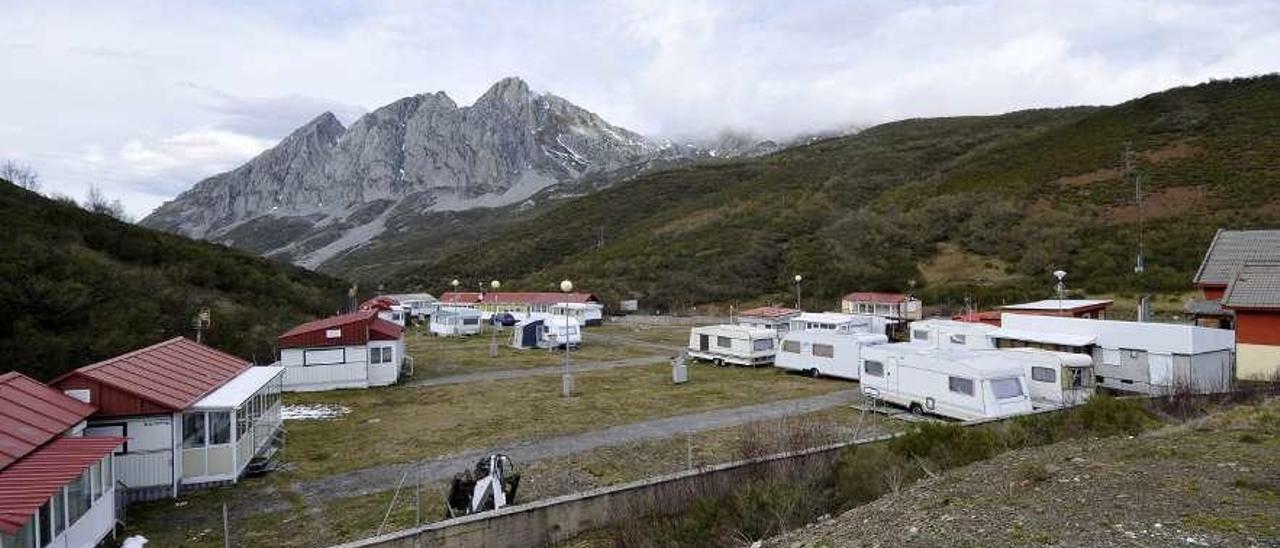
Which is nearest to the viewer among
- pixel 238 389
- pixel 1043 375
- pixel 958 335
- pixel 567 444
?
pixel 238 389

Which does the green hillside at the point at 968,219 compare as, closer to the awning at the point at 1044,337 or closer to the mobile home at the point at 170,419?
the awning at the point at 1044,337

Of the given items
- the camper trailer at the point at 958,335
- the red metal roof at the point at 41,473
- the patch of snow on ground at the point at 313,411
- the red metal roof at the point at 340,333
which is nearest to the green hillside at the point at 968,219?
the camper trailer at the point at 958,335

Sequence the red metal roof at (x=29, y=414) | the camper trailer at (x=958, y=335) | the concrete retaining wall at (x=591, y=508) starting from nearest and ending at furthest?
the red metal roof at (x=29, y=414)
the concrete retaining wall at (x=591, y=508)
the camper trailer at (x=958, y=335)

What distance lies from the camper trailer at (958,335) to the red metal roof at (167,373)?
19033 millimetres

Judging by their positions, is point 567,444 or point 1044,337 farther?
point 1044,337

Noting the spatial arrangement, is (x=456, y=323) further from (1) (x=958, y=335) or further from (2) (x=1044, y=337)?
(2) (x=1044, y=337)

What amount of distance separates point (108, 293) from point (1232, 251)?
1563 inches

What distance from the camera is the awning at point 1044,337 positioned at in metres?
20.7

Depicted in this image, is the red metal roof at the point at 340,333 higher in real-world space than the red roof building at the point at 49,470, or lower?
higher

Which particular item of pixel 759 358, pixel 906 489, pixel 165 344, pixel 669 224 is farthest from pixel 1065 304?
pixel 669 224

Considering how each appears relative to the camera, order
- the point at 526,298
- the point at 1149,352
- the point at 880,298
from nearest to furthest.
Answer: the point at 1149,352
the point at 880,298
the point at 526,298

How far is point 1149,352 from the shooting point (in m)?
19.6

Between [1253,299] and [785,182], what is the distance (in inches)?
2966

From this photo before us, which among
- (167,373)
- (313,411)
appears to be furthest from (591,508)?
(313,411)
